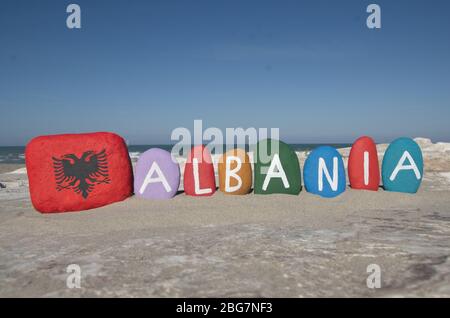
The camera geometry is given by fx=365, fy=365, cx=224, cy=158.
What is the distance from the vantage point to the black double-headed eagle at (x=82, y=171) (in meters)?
5.79

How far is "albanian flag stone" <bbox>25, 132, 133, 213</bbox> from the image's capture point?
18.7ft

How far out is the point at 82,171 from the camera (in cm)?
588

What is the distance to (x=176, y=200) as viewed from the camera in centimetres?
623

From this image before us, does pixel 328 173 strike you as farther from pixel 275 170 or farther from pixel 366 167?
pixel 275 170

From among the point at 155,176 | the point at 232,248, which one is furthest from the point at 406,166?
the point at 232,248

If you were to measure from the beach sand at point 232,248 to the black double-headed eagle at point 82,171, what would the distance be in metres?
0.48

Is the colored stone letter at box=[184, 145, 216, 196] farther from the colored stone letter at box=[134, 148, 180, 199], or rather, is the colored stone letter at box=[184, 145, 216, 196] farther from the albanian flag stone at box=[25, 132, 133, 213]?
the albanian flag stone at box=[25, 132, 133, 213]

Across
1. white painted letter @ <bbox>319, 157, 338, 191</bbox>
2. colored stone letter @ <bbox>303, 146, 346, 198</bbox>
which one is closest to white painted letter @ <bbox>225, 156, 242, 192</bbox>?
colored stone letter @ <bbox>303, 146, 346, 198</bbox>

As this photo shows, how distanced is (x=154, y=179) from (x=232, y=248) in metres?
3.19

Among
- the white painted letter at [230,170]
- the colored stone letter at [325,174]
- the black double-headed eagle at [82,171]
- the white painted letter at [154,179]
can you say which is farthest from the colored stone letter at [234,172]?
the black double-headed eagle at [82,171]

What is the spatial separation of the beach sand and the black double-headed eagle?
1.59 ft
